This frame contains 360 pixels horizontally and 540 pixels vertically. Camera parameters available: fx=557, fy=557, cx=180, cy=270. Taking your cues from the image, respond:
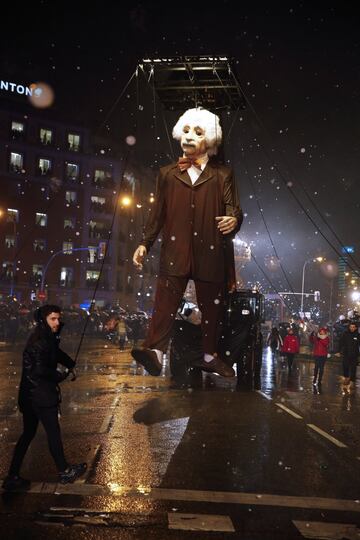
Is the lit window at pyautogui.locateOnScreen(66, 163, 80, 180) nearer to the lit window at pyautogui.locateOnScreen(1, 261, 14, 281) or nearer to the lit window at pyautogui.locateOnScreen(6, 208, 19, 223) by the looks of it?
the lit window at pyautogui.locateOnScreen(6, 208, 19, 223)

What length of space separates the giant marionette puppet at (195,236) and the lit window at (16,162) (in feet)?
178

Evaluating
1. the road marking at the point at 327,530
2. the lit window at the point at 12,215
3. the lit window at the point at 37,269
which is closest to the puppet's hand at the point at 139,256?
the road marking at the point at 327,530

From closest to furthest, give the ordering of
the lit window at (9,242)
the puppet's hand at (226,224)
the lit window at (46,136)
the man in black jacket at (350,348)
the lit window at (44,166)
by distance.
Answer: the puppet's hand at (226,224), the man in black jacket at (350,348), the lit window at (9,242), the lit window at (44,166), the lit window at (46,136)

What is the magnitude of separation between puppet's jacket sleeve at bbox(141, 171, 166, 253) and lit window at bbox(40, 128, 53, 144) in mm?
56098

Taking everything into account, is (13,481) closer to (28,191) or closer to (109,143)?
(28,191)

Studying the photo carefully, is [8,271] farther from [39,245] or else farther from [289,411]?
[289,411]

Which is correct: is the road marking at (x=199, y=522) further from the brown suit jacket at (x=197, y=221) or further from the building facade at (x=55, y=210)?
the building facade at (x=55, y=210)

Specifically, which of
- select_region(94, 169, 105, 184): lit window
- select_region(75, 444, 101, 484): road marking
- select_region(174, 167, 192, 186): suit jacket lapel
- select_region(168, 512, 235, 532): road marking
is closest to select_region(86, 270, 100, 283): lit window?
select_region(94, 169, 105, 184): lit window

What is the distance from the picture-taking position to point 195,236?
714 cm

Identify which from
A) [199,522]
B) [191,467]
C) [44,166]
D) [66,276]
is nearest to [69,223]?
[66,276]

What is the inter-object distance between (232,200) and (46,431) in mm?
3692

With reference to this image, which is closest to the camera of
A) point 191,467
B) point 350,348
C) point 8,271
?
point 191,467

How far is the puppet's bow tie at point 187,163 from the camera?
7.56 metres

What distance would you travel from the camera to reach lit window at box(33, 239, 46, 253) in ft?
194
